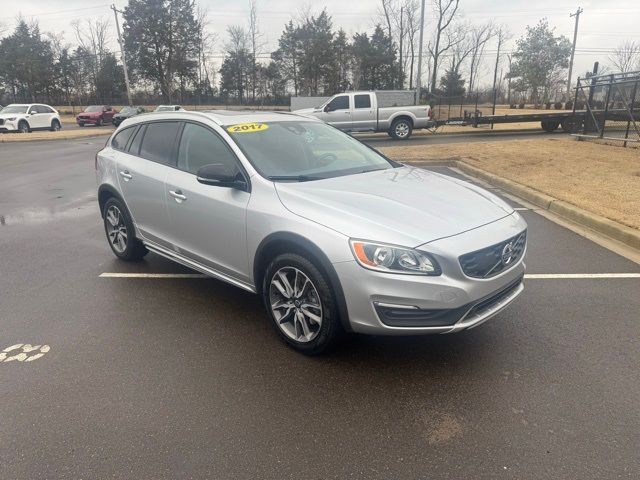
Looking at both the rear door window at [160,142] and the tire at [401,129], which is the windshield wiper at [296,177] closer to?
the rear door window at [160,142]

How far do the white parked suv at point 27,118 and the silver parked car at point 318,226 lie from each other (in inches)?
1107

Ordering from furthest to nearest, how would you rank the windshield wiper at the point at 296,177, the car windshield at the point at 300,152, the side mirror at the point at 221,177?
1. the car windshield at the point at 300,152
2. the windshield wiper at the point at 296,177
3. the side mirror at the point at 221,177

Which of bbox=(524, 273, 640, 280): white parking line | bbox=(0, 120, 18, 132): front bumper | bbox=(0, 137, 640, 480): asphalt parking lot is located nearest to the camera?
bbox=(0, 137, 640, 480): asphalt parking lot

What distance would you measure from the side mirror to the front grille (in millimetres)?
1746

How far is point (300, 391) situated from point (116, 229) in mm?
3499

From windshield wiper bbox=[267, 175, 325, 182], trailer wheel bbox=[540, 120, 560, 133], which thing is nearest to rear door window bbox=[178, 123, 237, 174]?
windshield wiper bbox=[267, 175, 325, 182]

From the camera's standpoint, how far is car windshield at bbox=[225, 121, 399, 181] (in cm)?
389

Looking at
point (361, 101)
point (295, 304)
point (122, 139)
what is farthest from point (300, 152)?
point (361, 101)

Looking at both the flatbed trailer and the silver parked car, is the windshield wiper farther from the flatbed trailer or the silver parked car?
the flatbed trailer

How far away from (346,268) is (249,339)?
3.97ft

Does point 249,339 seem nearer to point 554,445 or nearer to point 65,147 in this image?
point 554,445

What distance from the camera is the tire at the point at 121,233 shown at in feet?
17.0

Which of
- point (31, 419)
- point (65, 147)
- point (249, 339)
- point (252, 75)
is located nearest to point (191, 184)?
point (249, 339)

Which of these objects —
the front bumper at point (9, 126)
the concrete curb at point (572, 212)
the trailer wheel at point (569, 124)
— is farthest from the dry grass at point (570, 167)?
the front bumper at point (9, 126)
